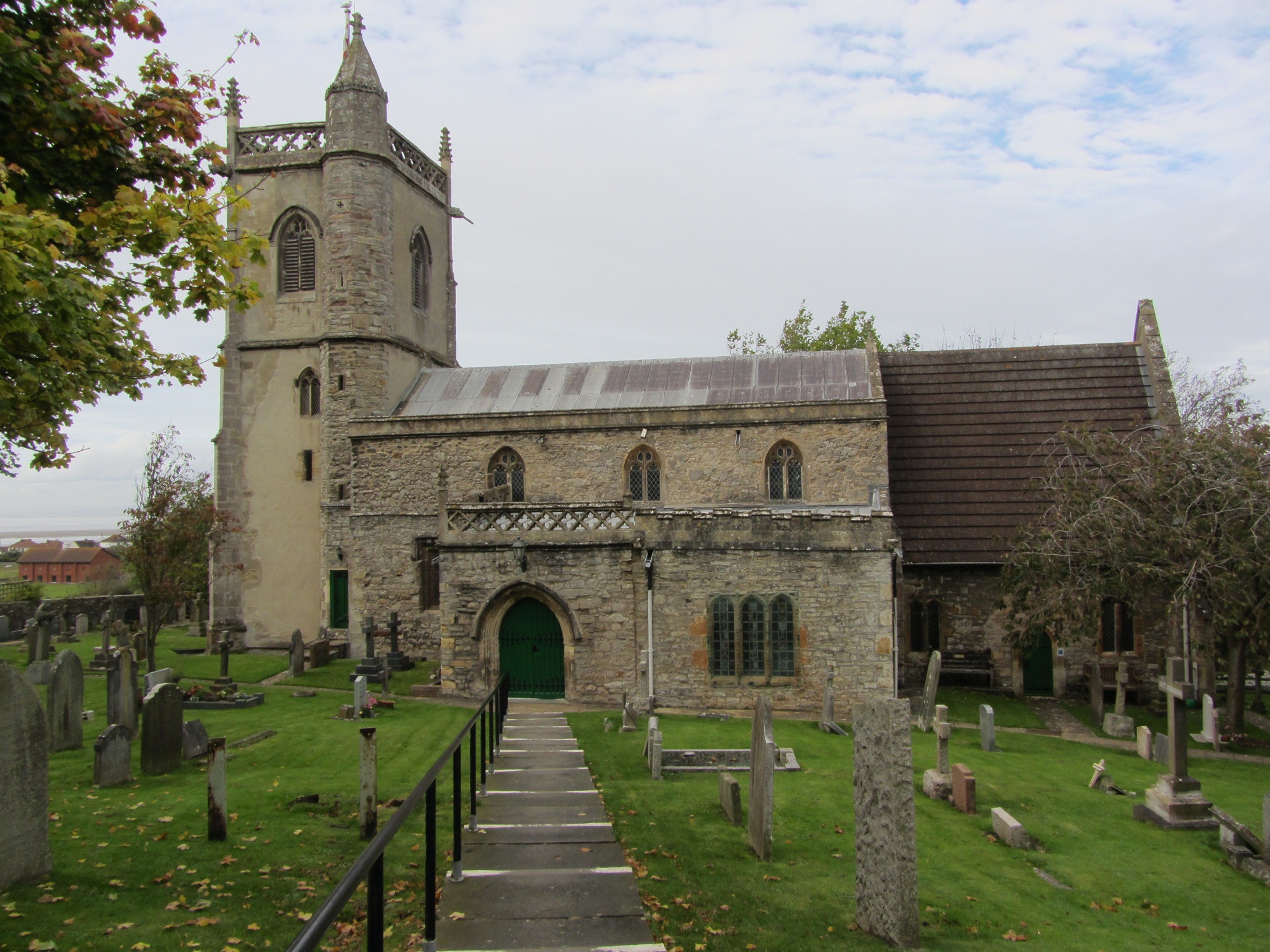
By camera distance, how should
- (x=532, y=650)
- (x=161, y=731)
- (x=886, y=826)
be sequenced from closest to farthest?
1. (x=886, y=826)
2. (x=161, y=731)
3. (x=532, y=650)

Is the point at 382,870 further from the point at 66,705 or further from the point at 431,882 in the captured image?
the point at 66,705

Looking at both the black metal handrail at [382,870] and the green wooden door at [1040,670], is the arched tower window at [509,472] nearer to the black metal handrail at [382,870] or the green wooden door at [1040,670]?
the green wooden door at [1040,670]

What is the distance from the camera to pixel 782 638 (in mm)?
17469

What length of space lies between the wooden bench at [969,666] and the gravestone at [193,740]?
51.0ft

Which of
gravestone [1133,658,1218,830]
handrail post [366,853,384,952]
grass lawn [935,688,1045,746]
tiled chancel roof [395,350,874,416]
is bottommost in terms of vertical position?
grass lawn [935,688,1045,746]

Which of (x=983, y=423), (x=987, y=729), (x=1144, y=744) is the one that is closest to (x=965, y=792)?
(x=987, y=729)

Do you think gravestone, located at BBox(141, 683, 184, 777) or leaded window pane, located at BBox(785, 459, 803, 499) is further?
leaded window pane, located at BBox(785, 459, 803, 499)

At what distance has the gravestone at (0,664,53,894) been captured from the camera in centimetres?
696

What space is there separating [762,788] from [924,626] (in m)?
13.9

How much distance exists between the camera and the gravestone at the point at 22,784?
6961mm

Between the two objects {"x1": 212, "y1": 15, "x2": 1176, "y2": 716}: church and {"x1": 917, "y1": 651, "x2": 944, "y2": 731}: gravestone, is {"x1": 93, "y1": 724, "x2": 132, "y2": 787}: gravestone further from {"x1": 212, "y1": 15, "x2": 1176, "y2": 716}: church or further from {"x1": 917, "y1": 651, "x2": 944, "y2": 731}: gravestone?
{"x1": 917, "y1": 651, "x2": 944, "y2": 731}: gravestone

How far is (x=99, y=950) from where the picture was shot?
5.89 metres

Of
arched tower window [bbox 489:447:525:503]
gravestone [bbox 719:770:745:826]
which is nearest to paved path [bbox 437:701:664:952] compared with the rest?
gravestone [bbox 719:770:745:826]

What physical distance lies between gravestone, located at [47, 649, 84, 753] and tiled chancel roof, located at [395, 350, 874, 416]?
12164mm
